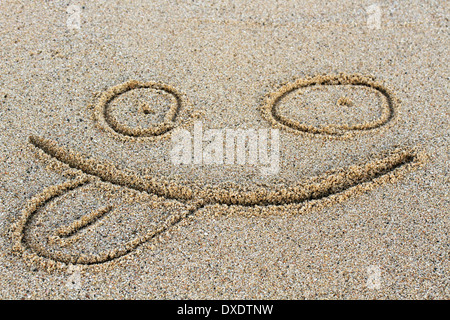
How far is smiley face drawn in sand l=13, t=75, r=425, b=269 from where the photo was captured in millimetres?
2334

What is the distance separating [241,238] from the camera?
92.5 inches

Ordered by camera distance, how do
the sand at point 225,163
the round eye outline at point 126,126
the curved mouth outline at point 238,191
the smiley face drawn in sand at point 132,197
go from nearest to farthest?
1. the sand at point 225,163
2. the smiley face drawn in sand at point 132,197
3. the curved mouth outline at point 238,191
4. the round eye outline at point 126,126

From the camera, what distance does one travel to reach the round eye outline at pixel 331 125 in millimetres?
2844

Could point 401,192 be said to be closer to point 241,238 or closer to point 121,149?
point 241,238

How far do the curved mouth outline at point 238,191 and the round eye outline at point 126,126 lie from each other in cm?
26

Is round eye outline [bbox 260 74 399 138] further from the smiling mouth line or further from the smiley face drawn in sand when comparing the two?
the smiling mouth line

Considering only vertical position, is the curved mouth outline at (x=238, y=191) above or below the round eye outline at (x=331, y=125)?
below

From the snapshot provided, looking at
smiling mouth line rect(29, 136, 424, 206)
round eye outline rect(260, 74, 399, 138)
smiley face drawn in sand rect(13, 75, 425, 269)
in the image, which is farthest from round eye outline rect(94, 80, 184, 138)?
round eye outline rect(260, 74, 399, 138)

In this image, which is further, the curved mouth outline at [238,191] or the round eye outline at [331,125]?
the round eye outline at [331,125]

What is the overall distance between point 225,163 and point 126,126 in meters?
0.57

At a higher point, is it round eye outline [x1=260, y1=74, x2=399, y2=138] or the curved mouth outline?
round eye outline [x1=260, y1=74, x2=399, y2=138]

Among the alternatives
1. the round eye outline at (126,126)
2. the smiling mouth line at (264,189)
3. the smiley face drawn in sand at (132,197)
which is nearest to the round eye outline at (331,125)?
the smiley face drawn in sand at (132,197)

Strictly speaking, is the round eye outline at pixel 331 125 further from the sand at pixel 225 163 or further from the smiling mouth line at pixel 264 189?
the smiling mouth line at pixel 264 189

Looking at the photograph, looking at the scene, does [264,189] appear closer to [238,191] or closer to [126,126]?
[238,191]
